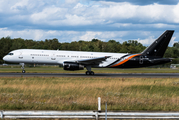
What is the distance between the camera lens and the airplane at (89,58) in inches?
1410

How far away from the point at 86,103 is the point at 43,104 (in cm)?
242

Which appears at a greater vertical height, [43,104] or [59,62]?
[59,62]

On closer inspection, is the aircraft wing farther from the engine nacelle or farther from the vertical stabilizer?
the vertical stabilizer

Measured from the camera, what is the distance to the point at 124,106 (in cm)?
1229

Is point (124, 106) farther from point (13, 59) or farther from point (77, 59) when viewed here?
point (13, 59)

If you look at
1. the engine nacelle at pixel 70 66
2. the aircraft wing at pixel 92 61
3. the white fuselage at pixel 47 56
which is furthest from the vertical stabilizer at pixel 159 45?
the engine nacelle at pixel 70 66

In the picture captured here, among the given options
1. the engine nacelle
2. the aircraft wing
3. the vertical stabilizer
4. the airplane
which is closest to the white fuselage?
the airplane

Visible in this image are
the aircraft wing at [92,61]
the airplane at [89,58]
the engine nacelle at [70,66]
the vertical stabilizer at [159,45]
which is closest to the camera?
the engine nacelle at [70,66]

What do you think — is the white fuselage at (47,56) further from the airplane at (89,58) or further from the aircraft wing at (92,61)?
the aircraft wing at (92,61)

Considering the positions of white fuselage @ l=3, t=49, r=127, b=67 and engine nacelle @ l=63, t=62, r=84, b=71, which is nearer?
engine nacelle @ l=63, t=62, r=84, b=71

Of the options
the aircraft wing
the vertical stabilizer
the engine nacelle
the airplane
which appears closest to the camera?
the engine nacelle

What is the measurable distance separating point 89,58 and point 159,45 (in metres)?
12.5

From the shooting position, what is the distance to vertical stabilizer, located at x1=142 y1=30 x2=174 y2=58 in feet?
126

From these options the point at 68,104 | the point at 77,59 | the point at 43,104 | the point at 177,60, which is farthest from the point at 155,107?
the point at 177,60
